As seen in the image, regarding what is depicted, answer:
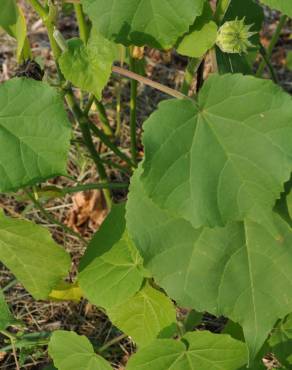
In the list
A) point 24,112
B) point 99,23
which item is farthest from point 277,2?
point 24,112

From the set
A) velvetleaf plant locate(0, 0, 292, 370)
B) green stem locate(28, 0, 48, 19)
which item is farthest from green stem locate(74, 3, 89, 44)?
green stem locate(28, 0, 48, 19)

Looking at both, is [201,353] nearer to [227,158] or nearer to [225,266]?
[225,266]

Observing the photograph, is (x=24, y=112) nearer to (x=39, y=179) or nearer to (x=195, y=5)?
(x=39, y=179)

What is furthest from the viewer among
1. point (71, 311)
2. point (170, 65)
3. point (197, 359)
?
point (170, 65)

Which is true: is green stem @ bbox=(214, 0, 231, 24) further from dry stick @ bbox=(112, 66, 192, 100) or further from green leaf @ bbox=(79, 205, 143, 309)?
green leaf @ bbox=(79, 205, 143, 309)

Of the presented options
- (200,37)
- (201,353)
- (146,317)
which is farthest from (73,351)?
(200,37)

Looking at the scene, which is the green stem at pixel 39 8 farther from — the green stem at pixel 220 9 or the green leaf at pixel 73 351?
the green leaf at pixel 73 351

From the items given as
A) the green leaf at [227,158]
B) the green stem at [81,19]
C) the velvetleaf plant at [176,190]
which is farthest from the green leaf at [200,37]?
the green stem at [81,19]
